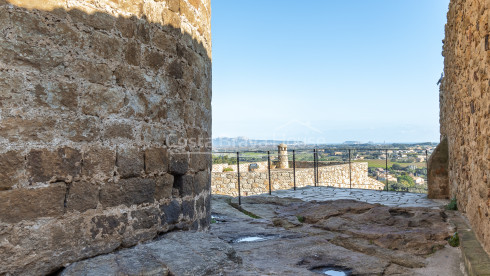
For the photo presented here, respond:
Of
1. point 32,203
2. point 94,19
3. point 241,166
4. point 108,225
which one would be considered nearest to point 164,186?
point 108,225

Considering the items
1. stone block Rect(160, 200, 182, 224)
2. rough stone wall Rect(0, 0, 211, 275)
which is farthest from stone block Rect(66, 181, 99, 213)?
stone block Rect(160, 200, 182, 224)

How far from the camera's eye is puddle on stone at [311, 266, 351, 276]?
9.58 ft

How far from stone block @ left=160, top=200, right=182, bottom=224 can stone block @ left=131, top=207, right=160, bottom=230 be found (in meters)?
0.08

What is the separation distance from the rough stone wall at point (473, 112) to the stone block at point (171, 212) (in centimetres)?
277

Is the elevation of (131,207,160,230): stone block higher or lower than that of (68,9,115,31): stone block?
lower

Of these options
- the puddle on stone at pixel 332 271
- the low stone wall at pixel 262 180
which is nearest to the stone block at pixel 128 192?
the puddle on stone at pixel 332 271

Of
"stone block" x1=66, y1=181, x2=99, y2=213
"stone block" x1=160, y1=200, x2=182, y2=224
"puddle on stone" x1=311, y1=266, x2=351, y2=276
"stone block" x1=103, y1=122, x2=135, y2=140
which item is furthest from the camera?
"stone block" x1=160, y1=200, x2=182, y2=224

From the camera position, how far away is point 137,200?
297 cm

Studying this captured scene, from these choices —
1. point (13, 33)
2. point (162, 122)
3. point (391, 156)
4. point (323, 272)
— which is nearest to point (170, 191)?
point (162, 122)

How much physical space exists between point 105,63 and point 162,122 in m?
0.71

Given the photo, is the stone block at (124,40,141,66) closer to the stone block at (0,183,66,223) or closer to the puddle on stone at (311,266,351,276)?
the stone block at (0,183,66,223)

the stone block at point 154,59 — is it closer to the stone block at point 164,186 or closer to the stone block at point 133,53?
the stone block at point 133,53

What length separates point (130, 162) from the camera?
2.93 metres

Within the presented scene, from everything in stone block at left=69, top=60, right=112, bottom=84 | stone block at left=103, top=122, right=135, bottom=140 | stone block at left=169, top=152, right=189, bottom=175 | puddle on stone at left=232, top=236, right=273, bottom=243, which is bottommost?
puddle on stone at left=232, top=236, right=273, bottom=243
